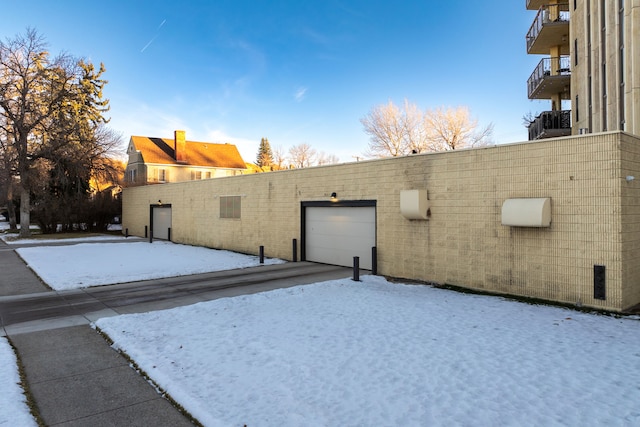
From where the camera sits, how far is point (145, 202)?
27.8m

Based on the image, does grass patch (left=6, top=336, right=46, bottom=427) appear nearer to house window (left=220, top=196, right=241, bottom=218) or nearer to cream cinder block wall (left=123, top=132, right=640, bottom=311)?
cream cinder block wall (left=123, top=132, right=640, bottom=311)

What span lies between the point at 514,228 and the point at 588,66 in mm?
10303

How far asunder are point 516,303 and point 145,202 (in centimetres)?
2616

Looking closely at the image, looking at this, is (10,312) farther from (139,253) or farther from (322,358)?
(139,253)

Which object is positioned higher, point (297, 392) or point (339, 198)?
point (339, 198)

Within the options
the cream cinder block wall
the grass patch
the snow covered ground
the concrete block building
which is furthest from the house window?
the grass patch

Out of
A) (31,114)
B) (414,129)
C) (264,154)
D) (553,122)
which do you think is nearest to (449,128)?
(414,129)

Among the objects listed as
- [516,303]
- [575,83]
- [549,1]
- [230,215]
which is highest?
[549,1]

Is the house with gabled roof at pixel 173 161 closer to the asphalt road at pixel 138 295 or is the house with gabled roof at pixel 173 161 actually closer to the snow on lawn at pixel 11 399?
the asphalt road at pixel 138 295

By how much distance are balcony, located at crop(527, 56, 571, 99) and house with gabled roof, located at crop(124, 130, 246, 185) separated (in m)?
35.4

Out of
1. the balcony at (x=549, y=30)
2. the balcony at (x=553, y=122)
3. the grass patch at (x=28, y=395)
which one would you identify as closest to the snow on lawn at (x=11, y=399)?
the grass patch at (x=28, y=395)

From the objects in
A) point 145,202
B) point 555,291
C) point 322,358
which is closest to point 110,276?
point 322,358

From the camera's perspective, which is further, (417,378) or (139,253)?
(139,253)

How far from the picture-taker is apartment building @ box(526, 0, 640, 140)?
456 inches
